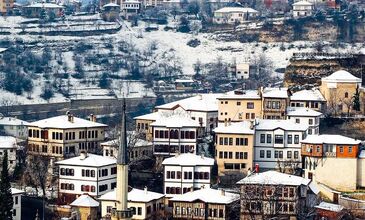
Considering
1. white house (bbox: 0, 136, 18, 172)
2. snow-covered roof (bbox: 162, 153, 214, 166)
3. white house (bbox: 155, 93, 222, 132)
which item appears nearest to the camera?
snow-covered roof (bbox: 162, 153, 214, 166)

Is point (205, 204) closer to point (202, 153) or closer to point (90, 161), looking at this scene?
point (90, 161)

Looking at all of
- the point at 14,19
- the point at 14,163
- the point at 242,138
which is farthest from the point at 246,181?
the point at 14,19

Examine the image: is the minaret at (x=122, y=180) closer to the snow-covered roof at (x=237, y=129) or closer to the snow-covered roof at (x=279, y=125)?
the snow-covered roof at (x=237, y=129)

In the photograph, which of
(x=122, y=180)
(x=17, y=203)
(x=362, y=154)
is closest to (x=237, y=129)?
(x=362, y=154)

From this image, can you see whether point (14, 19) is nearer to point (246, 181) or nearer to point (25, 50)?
point (25, 50)

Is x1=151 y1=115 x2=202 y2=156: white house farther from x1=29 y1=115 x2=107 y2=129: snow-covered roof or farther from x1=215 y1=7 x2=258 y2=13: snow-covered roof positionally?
x1=215 y1=7 x2=258 y2=13: snow-covered roof

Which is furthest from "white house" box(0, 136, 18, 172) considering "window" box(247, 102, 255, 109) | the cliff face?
the cliff face
